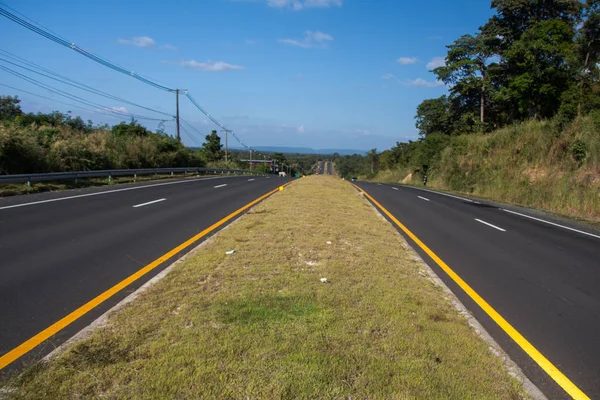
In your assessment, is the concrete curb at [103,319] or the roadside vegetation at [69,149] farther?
the roadside vegetation at [69,149]

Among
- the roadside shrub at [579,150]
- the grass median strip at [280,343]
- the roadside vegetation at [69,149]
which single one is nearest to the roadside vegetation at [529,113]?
the roadside shrub at [579,150]

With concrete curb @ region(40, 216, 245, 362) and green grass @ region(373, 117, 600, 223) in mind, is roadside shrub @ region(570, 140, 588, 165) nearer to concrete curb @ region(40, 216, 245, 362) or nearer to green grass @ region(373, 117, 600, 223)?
green grass @ region(373, 117, 600, 223)

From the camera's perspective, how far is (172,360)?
3.06 m

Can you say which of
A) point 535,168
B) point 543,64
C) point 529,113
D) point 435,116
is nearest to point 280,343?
point 535,168

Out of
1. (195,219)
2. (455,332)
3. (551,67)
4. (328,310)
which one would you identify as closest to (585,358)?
(455,332)

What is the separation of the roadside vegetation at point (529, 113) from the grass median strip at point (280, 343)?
13590mm

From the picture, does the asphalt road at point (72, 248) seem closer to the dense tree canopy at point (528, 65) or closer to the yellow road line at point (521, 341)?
the yellow road line at point (521, 341)

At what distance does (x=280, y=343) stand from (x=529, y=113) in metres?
39.2

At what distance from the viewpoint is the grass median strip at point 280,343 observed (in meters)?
2.81

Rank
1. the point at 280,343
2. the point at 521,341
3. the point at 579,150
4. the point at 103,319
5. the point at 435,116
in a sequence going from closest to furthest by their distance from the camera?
the point at 280,343 → the point at 103,319 → the point at 521,341 → the point at 579,150 → the point at 435,116

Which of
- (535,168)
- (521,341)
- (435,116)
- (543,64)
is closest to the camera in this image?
(521,341)

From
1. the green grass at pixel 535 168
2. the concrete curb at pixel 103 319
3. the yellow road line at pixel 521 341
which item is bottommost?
the yellow road line at pixel 521 341

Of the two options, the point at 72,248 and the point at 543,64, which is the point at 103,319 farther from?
the point at 543,64

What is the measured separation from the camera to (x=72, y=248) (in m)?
6.84
